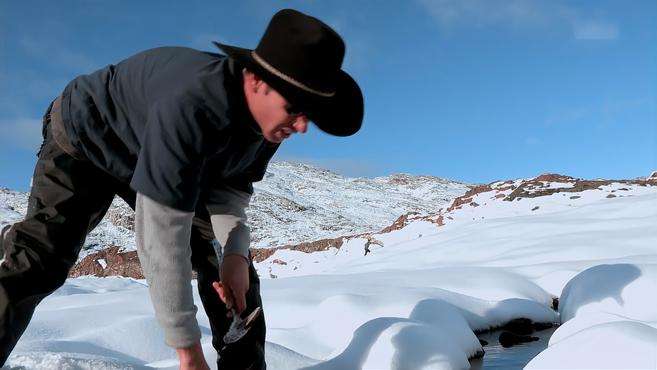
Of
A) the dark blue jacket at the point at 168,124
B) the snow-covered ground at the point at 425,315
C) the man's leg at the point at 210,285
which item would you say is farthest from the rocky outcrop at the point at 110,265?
the dark blue jacket at the point at 168,124

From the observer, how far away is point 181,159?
159 centimetres

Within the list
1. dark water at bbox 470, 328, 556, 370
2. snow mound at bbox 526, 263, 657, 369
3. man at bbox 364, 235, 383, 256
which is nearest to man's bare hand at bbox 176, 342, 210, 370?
snow mound at bbox 526, 263, 657, 369

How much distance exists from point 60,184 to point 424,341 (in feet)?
5.62

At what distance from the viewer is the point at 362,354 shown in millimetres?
2582

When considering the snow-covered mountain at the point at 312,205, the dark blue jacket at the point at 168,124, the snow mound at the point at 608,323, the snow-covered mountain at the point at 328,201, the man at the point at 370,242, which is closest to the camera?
the dark blue jacket at the point at 168,124

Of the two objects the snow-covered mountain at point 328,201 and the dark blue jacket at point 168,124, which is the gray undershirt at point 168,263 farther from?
the snow-covered mountain at point 328,201

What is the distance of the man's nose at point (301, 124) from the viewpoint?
5.58ft

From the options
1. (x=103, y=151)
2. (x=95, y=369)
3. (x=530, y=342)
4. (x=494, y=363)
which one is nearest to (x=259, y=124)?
(x=103, y=151)

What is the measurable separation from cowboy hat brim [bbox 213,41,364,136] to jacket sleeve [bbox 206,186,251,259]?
2.37ft

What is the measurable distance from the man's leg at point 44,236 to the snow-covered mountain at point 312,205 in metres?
22.2

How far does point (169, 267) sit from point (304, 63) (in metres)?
0.69

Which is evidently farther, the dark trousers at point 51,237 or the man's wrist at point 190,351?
the dark trousers at point 51,237

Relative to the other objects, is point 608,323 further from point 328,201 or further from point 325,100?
point 328,201

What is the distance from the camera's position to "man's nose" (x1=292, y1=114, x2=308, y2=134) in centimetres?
170
